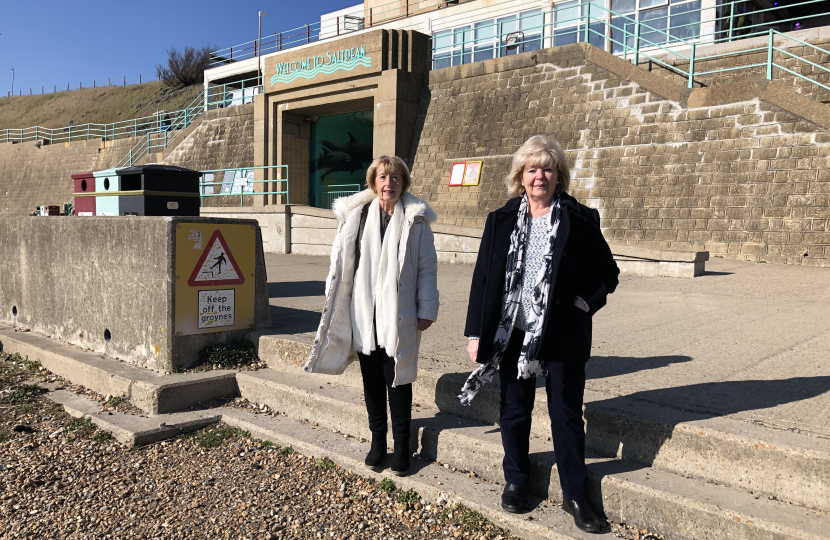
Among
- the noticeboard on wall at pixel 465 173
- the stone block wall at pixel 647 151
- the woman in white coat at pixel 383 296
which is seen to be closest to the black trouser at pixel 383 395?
the woman in white coat at pixel 383 296

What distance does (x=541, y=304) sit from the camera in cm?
284

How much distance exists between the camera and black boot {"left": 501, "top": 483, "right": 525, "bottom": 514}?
2924 mm

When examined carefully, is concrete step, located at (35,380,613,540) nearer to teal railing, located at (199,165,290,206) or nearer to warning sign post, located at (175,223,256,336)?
warning sign post, located at (175,223,256,336)

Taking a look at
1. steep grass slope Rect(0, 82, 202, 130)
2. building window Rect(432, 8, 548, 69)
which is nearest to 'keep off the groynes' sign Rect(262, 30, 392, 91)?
building window Rect(432, 8, 548, 69)

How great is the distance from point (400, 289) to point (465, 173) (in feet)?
45.2

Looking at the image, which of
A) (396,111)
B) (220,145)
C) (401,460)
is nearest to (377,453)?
(401,460)

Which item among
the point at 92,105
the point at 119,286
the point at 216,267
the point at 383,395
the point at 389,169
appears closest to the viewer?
the point at 389,169

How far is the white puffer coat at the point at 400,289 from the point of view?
344 centimetres

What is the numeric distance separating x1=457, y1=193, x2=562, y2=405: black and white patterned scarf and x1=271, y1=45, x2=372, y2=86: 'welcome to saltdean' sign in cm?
1630

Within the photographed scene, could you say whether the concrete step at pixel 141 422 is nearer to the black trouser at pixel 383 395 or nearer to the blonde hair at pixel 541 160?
the black trouser at pixel 383 395

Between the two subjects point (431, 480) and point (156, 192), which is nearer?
point (431, 480)

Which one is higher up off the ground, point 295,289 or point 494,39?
point 494,39

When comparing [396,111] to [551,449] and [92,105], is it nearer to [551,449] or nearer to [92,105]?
[551,449]

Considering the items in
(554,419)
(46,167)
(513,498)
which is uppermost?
(46,167)
